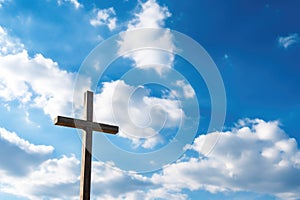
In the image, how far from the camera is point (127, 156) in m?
8.84

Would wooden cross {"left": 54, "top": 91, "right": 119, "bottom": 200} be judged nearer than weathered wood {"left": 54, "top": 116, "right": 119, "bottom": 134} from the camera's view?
Yes

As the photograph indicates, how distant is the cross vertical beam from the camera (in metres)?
8.62

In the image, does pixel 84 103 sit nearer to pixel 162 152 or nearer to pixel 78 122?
pixel 78 122

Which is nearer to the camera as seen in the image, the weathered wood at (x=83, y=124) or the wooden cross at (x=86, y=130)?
the wooden cross at (x=86, y=130)

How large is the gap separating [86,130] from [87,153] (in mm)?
465

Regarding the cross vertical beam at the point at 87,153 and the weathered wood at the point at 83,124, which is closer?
the cross vertical beam at the point at 87,153

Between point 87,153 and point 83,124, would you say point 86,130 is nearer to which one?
point 83,124

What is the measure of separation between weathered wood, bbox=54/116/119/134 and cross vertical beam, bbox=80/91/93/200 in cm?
8

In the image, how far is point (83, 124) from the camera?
9109 mm

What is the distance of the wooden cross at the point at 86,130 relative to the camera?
8.66m

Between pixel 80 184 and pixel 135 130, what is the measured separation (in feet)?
4.87

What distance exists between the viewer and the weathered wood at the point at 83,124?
8859mm

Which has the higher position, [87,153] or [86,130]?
[86,130]

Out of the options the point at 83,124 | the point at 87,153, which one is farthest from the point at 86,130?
the point at 87,153
